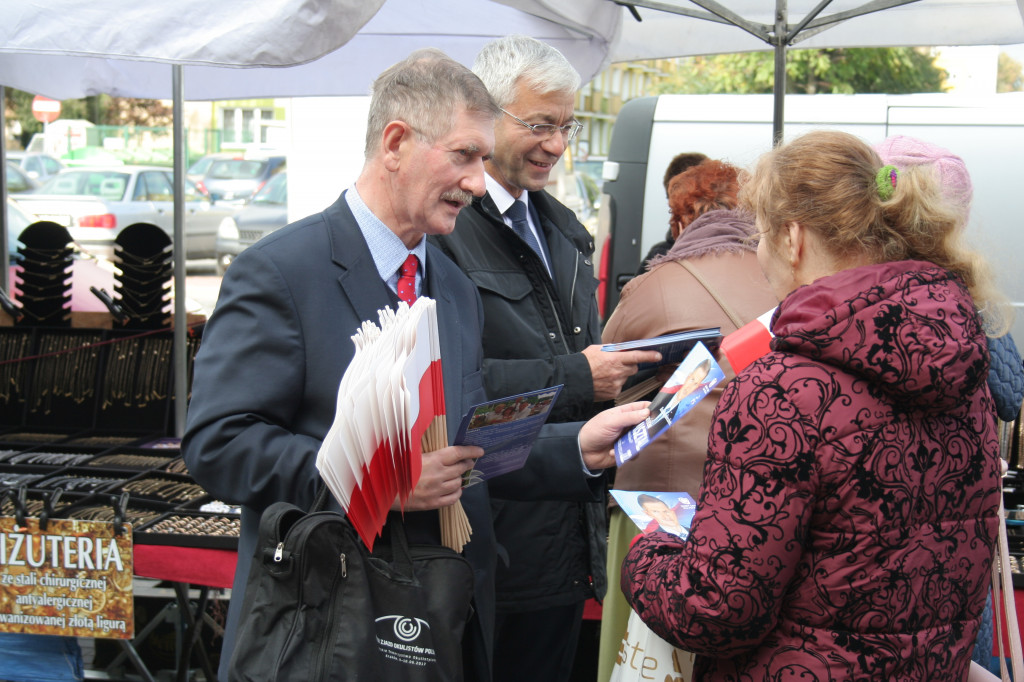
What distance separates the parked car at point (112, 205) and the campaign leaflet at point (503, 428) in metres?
14.9

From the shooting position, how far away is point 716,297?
2.37 meters

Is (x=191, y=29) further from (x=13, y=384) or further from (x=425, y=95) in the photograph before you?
(x=13, y=384)

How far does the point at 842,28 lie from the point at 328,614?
4.74 m

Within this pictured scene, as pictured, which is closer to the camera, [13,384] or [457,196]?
[457,196]

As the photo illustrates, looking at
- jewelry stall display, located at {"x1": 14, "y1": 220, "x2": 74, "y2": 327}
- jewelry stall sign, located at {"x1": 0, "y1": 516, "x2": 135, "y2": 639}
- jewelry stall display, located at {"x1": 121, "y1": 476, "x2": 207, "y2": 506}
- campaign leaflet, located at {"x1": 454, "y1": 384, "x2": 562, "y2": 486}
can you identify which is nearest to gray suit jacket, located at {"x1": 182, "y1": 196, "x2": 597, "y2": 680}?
campaign leaflet, located at {"x1": 454, "y1": 384, "x2": 562, "y2": 486}

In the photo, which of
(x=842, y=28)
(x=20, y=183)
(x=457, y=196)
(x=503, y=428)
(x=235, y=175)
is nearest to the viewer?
(x=503, y=428)

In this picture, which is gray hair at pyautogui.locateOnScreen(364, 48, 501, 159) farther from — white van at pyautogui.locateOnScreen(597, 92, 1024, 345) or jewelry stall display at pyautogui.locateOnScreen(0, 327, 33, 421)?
white van at pyautogui.locateOnScreen(597, 92, 1024, 345)

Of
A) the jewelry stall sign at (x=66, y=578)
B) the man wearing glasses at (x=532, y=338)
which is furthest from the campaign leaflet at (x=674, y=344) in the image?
the jewelry stall sign at (x=66, y=578)

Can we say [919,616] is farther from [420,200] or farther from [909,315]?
[420,200]

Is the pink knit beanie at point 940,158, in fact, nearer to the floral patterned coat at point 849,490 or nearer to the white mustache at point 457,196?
the floral patterned coat at point 849,490

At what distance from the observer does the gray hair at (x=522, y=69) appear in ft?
7.70

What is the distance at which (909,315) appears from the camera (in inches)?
51.9

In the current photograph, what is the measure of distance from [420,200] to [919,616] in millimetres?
1080

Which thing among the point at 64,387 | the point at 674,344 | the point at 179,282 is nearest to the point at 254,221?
the point at 64,387
